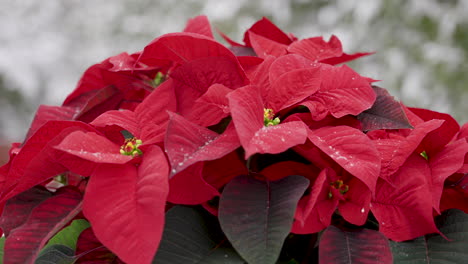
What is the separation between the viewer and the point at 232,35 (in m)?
1.93

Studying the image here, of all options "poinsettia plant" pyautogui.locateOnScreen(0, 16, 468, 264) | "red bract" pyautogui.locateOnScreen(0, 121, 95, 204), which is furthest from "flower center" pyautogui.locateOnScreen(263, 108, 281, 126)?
"red bract" pyautogui.locateOnScreen(0, 121, 95, 204)

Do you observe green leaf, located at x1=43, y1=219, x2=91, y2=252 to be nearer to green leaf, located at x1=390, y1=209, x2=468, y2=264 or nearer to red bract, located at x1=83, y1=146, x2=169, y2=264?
red bract, located at x1=83, y1=146, x2=169, y2=264

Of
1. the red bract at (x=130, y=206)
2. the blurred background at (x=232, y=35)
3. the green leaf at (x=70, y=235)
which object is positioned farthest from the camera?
the blurred background at (x=232, y=35)

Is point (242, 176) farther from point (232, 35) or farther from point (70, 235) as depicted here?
point (232, 35)

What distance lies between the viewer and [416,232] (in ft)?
0.99

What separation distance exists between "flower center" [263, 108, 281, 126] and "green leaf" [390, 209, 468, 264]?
0.10 metres

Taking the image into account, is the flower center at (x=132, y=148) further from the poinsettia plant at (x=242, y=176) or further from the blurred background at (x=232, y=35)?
the blurred background at (x=232, y=35)

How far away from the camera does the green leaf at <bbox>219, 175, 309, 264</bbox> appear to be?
25 centimetres

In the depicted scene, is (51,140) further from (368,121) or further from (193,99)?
(368,121)

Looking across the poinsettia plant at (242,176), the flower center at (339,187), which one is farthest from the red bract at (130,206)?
the flower center at (339,187)

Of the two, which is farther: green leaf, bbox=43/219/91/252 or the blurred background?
the blurred background

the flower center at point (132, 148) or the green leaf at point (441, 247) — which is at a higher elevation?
the flower center at point (132, 148)

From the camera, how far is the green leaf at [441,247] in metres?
0.29

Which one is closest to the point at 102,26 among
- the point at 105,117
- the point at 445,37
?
the point at 445,37
